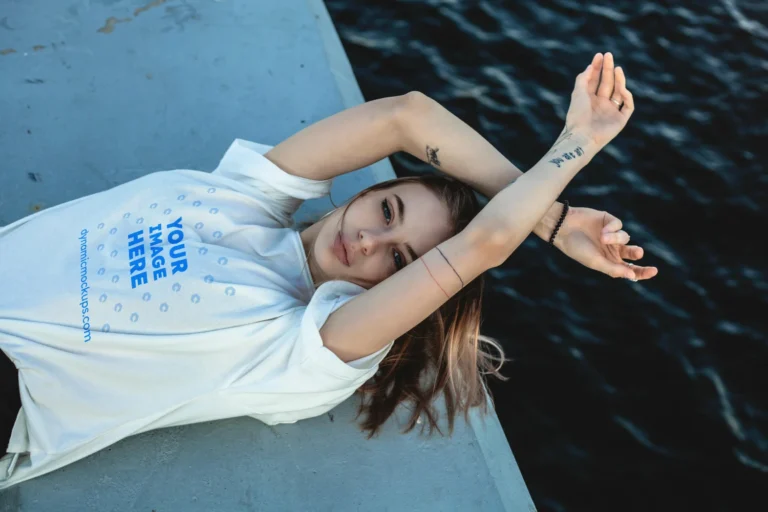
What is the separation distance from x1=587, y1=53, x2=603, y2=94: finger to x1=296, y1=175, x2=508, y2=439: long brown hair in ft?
2.06

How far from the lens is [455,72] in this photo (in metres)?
5.70

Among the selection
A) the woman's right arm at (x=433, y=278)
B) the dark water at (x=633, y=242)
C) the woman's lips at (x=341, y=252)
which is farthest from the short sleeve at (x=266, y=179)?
the dark water at (x=633, y=242)

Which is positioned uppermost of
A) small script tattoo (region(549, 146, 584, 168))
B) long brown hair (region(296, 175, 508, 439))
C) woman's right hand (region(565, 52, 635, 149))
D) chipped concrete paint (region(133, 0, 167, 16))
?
woman's right hand (region(565, 52, 635, 149))

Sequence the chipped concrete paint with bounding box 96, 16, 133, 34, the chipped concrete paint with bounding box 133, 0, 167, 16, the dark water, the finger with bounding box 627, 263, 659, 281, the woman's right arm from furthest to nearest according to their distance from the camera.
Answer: the chipped concrete paint with bounding box 133, 0, 167, 16 < the chipped concrete paint with bounding box 96, 16, 133, 34 < the dark water < the finger with bounding box 627, 263, 659, 281 < the woman's right arm

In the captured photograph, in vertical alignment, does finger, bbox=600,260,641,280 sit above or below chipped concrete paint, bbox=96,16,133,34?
below

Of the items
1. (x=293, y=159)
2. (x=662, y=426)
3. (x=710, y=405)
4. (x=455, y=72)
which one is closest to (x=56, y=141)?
(x=293, y=159)

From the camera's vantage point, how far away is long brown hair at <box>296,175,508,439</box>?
2.81 metres

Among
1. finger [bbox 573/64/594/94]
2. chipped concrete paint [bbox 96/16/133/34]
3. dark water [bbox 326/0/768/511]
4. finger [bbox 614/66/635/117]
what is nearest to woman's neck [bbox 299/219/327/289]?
finger [bbox 573/64/594/94]

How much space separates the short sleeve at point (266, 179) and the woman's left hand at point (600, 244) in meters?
0.98

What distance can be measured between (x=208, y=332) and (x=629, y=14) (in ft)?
16.5

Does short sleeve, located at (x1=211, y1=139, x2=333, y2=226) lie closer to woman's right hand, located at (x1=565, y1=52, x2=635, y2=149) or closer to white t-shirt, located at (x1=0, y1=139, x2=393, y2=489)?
white t-shirt, located at (x1=0, y1=139, x2=393, y2=489)

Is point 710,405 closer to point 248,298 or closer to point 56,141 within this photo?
point 248,298

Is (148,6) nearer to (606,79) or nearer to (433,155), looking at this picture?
(433,155)

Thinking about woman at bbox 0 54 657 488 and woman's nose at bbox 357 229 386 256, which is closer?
woman at bbox 0 54 657 488
